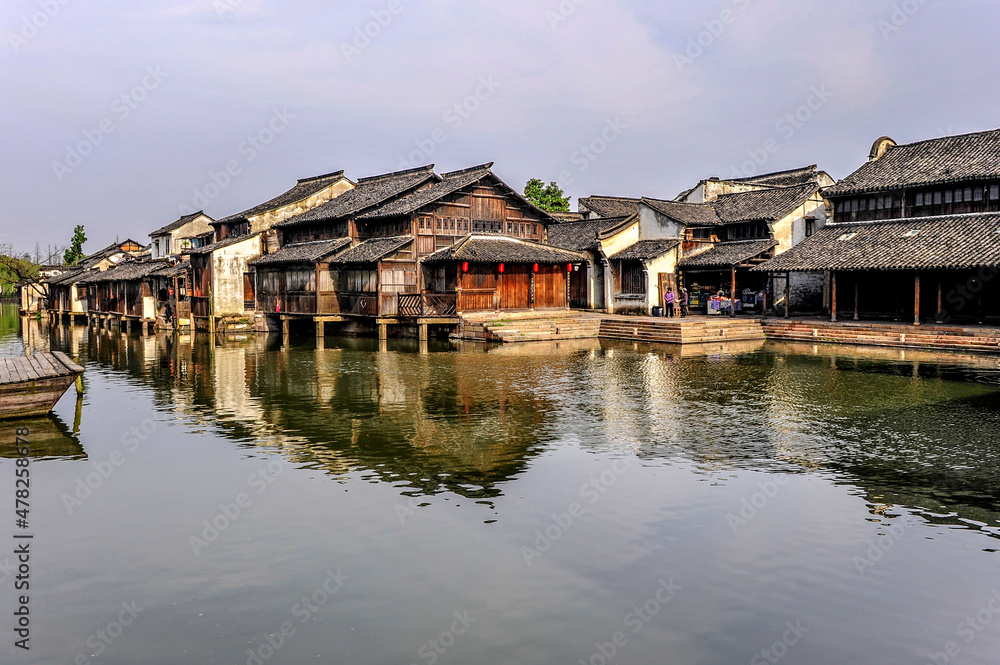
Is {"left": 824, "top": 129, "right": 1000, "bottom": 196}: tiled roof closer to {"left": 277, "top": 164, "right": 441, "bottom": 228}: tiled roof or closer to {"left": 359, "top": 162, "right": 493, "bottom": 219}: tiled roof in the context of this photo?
{"left": 359, "top": 162, "right": 493, "bottom": 219}: tiled roof

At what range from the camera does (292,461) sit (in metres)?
13.8

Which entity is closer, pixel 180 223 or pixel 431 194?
pixel 431 194

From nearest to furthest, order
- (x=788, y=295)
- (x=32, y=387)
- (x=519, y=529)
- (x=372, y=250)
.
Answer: (x=519, y=529)
(x=32, y=387)
(x=788, y=295)
(x=372, y=250)

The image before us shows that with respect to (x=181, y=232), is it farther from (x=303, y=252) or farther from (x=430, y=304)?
(x=430, y=304)

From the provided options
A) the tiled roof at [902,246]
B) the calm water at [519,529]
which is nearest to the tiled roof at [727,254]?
the tiled roof at [902,246]

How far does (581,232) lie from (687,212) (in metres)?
6.36

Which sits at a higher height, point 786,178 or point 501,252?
point 786,178

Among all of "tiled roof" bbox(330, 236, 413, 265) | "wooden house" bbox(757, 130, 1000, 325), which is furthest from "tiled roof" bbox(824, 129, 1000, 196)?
"tiled roof" bbox(330, 236, 413, 265)

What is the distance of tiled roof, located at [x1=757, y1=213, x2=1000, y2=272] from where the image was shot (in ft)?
96.3

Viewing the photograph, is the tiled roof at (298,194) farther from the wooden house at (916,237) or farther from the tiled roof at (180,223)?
the wooden house at (916,237)

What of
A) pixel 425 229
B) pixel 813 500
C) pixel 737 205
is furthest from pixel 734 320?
pixel 813 500

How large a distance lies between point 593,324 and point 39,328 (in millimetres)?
41830

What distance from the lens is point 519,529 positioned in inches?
399

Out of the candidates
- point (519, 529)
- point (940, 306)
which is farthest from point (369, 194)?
point (519, 529)
